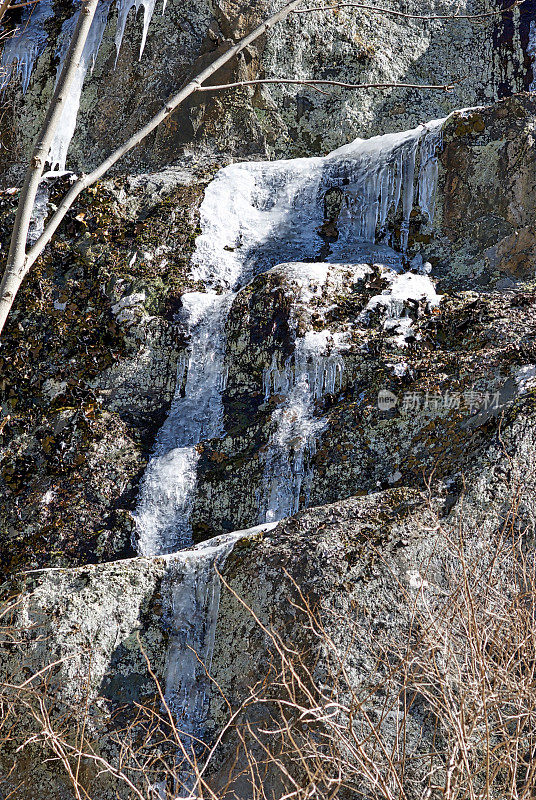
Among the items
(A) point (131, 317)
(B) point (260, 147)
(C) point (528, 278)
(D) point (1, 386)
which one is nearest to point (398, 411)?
(C) point (528, 278)

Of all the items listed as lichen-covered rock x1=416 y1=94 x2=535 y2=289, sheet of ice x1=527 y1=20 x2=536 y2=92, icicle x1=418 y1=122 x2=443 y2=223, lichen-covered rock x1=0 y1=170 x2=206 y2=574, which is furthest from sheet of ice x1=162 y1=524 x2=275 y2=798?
sheet of ice x1=527 y1=20 x2=536 y2=92

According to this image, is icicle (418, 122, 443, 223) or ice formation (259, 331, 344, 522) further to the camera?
icicle (418, 122, 443, 223)

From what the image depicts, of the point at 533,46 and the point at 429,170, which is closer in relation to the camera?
the point at 429,170

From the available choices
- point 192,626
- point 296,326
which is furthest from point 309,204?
point 192,626

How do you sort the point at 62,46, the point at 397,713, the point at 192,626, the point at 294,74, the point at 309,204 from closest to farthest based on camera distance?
the point at 397,713
the point at 192,626
the point at 309,204
the point at 294,74
the point at 62,46

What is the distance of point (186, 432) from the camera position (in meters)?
5.73

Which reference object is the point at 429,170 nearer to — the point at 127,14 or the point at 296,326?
the point at 296,326

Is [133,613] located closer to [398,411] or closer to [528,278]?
[398,411]

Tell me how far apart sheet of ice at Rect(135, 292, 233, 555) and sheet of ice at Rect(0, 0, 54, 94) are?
4.56 m

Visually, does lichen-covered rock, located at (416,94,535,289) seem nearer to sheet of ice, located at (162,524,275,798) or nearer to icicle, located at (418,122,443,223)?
icicle, located at (418,122,443,223)

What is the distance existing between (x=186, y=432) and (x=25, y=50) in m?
5.97

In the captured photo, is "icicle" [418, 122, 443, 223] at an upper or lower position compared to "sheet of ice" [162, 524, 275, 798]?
upper

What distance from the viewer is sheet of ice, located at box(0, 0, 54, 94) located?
9.06m

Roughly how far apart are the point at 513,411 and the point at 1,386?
4.05 metres
